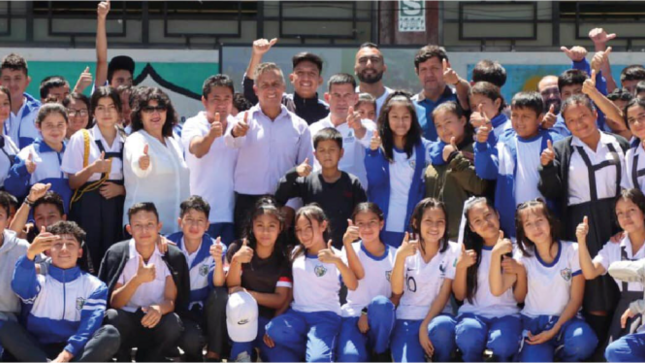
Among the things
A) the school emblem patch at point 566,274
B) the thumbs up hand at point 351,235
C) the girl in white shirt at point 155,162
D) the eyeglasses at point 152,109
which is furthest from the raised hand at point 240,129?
the school emblem patch at point 566,274

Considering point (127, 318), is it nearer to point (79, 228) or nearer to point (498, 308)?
point (79, 228)

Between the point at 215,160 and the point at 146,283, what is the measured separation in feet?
3.56

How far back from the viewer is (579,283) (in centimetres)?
602

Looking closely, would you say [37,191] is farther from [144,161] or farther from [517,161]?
[517,161]

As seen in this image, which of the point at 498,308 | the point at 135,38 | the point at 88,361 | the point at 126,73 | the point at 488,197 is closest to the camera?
the point at 88,361

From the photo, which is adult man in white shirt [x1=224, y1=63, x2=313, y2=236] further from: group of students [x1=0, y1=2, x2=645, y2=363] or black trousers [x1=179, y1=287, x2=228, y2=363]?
black trousers [x1=179, y1=287, x2=228, y2=363]

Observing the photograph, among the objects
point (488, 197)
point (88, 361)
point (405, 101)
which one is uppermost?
point (405, 101)

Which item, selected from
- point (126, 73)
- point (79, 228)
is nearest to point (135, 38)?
point (126, 73)

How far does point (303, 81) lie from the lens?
286 inches

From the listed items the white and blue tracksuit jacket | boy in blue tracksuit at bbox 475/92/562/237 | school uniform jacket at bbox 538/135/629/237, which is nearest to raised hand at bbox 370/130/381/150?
boy in blue tracksuit at bbox 475/92/562/237

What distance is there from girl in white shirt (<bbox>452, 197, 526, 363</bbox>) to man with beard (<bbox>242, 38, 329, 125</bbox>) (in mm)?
1664

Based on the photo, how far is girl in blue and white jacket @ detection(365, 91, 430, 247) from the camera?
6.55m

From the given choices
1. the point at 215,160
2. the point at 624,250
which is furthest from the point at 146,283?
the point at 624,250

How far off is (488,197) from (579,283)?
2.89ft
